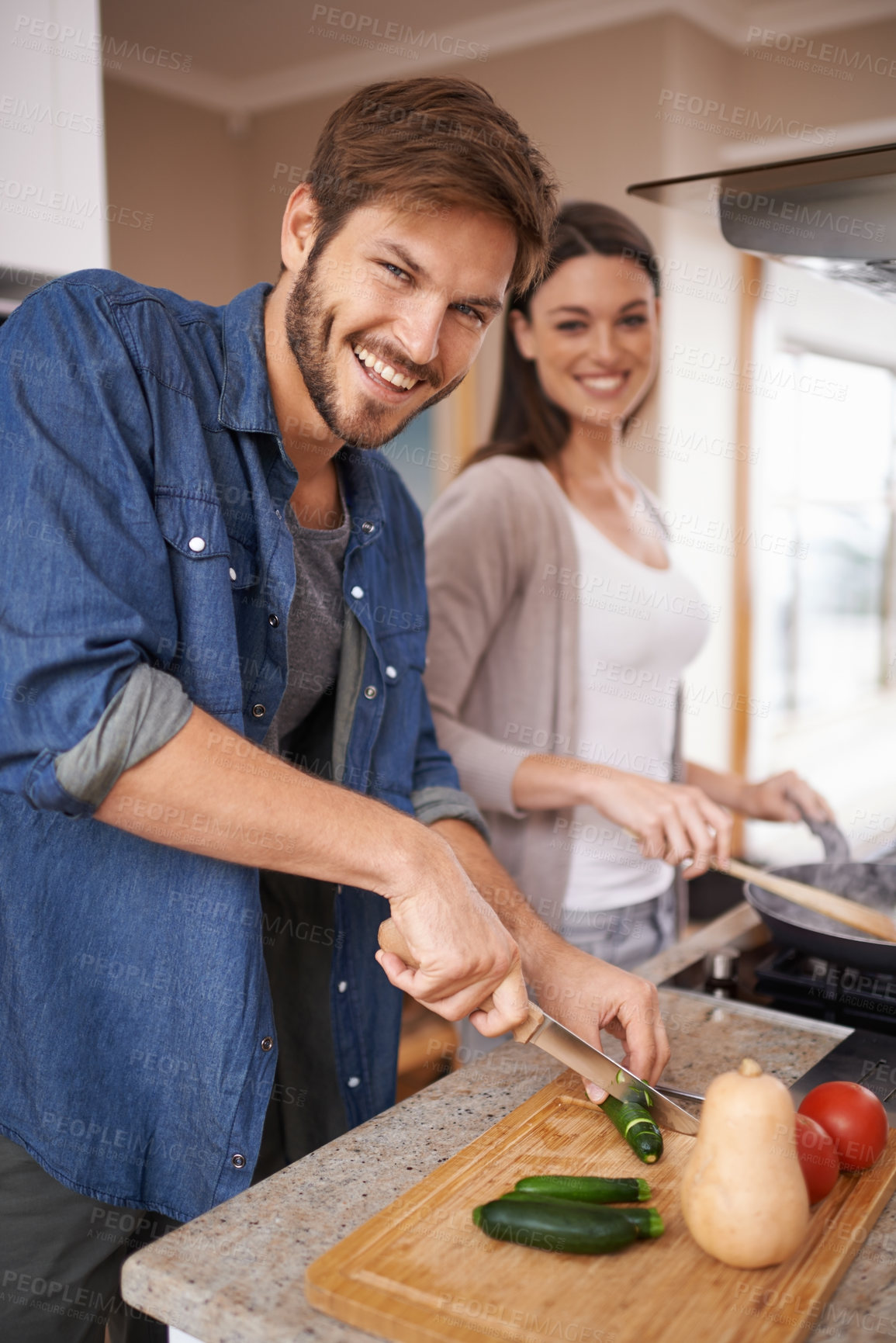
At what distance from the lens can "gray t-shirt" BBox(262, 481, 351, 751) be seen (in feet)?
4.04

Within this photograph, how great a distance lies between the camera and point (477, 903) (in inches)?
36.8

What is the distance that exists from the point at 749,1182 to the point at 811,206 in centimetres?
92

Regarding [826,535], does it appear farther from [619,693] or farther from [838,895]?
[838,895]

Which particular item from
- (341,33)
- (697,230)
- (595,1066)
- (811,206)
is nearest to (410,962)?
(595,1066)

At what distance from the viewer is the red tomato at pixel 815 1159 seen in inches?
33.4

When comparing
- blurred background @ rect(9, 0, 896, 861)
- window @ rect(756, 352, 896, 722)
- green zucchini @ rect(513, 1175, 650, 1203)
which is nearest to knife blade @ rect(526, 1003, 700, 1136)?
green zucchini @ rect(513, 1175, 650, 1203)

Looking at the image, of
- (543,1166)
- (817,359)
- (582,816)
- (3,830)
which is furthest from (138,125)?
(543,1166)

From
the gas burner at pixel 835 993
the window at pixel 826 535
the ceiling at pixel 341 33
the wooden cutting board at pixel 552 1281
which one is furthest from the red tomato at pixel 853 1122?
the ceiling at pixel 341 33

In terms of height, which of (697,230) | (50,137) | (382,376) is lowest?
(382,376)

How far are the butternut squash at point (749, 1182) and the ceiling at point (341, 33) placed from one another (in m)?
3.67

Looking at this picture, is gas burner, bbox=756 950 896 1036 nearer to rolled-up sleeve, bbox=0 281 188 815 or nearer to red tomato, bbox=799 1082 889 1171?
red tomato, bbox=799 1082 889 1171

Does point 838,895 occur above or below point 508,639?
below

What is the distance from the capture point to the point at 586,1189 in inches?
32.8

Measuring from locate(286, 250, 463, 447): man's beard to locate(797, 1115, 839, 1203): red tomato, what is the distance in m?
0.74
